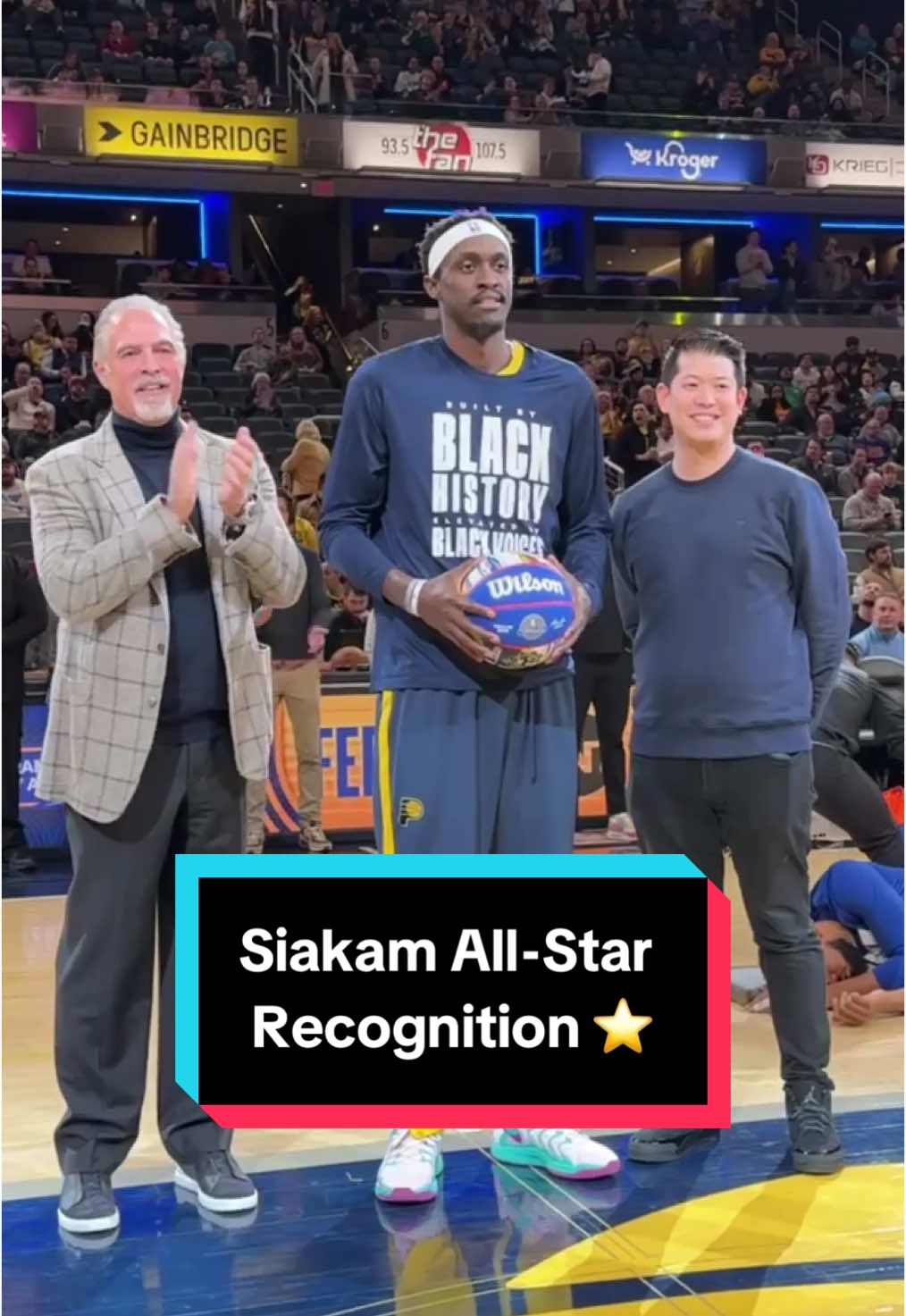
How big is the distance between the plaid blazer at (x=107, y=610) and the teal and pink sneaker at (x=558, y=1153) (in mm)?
1119

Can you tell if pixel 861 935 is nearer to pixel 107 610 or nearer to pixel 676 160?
pixel 107 610

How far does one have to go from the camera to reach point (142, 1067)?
3221 mm

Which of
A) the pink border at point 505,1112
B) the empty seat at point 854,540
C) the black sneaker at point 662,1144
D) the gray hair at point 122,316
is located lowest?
the black sneaker at point 662,1144

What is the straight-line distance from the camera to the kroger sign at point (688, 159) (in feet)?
63.9

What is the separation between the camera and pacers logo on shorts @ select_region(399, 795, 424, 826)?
10.8 ft

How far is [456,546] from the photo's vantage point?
10.8 feet

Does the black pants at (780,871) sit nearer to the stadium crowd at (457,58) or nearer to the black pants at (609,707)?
the black pants at (609,707)

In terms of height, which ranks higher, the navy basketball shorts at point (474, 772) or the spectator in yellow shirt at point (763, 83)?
the spectator in yellow shirt at point (763, 83)

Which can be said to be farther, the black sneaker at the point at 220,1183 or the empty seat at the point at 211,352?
the empty seat at the point at 211,352

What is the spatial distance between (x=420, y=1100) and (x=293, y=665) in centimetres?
425

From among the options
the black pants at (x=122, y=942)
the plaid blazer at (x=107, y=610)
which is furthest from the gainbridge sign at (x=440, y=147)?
the black pants at (x=122, y=942)

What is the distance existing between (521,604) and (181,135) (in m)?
15.3

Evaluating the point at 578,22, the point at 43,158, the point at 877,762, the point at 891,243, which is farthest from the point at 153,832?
the point at 891,243

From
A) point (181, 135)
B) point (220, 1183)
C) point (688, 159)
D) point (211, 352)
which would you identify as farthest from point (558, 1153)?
point (688, 159)
